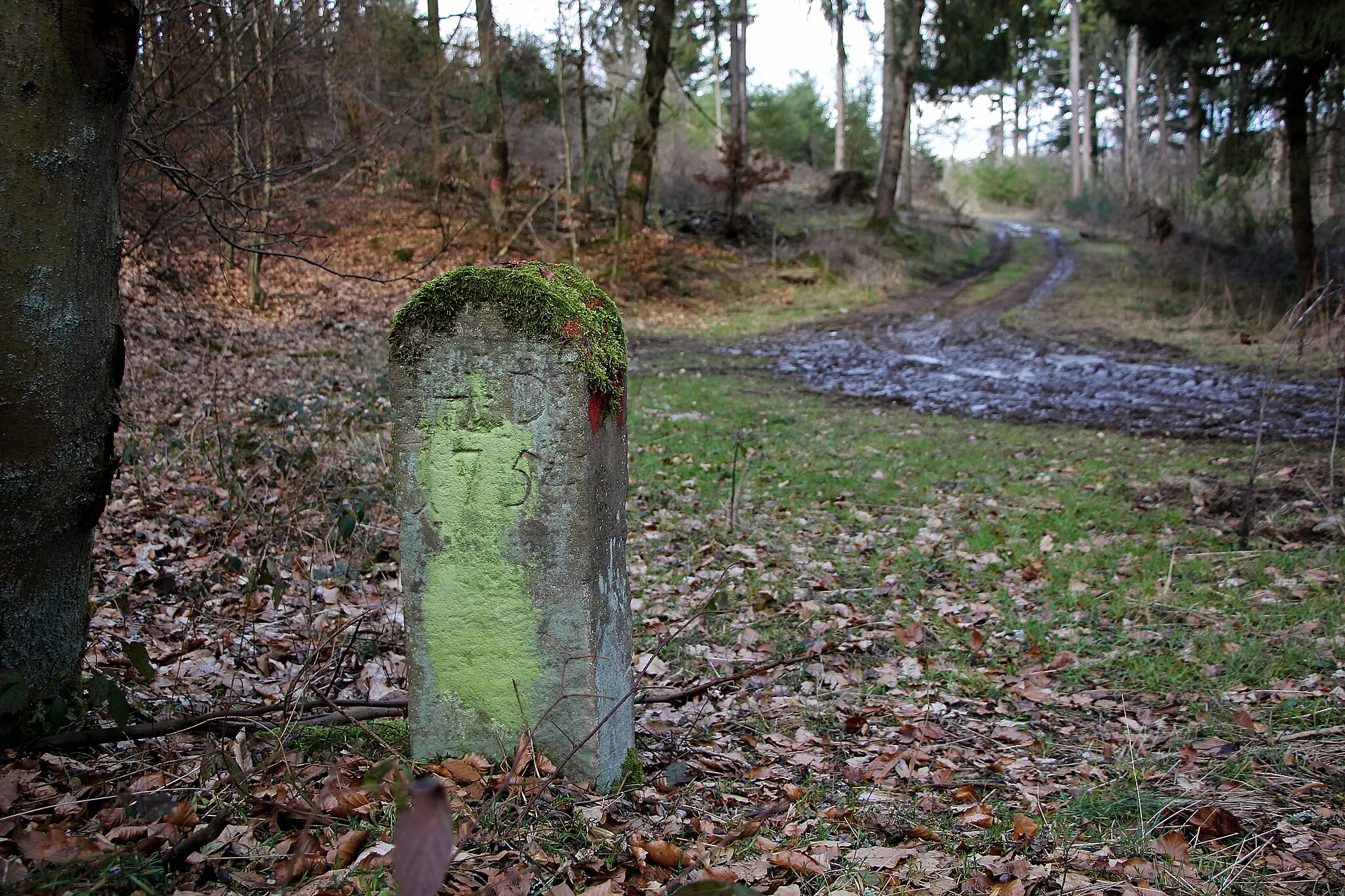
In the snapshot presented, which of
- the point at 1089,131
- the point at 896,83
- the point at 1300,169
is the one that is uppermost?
the point at 1089,131

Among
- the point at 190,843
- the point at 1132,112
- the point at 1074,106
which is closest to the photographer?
the point at 190,843

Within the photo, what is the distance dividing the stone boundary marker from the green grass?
2.21 metres

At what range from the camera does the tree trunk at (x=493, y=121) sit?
707 inches

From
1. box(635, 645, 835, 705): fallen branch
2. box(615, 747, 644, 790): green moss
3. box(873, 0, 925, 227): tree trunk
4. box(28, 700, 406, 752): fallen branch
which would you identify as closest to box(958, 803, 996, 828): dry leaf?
box(635, 645, 835, 705): fallen branch

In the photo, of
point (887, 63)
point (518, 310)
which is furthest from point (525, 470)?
point (887, 63)

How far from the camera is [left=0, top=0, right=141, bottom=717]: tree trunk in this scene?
96.3 inches

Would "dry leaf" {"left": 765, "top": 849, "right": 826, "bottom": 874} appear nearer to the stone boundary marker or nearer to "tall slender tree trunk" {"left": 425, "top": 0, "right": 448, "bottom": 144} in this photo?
the stone boundary marker

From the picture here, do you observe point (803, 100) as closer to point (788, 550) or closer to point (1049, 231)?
point (1049, 231)

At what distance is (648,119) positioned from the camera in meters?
20.7

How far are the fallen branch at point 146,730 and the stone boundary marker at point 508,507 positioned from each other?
50 cm

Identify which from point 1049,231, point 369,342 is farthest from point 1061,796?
point 1049,231

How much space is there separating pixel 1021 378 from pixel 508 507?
39.3ft

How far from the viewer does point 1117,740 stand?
12.3 feet

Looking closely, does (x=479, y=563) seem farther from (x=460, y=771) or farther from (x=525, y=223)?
(x=525, y=223)
